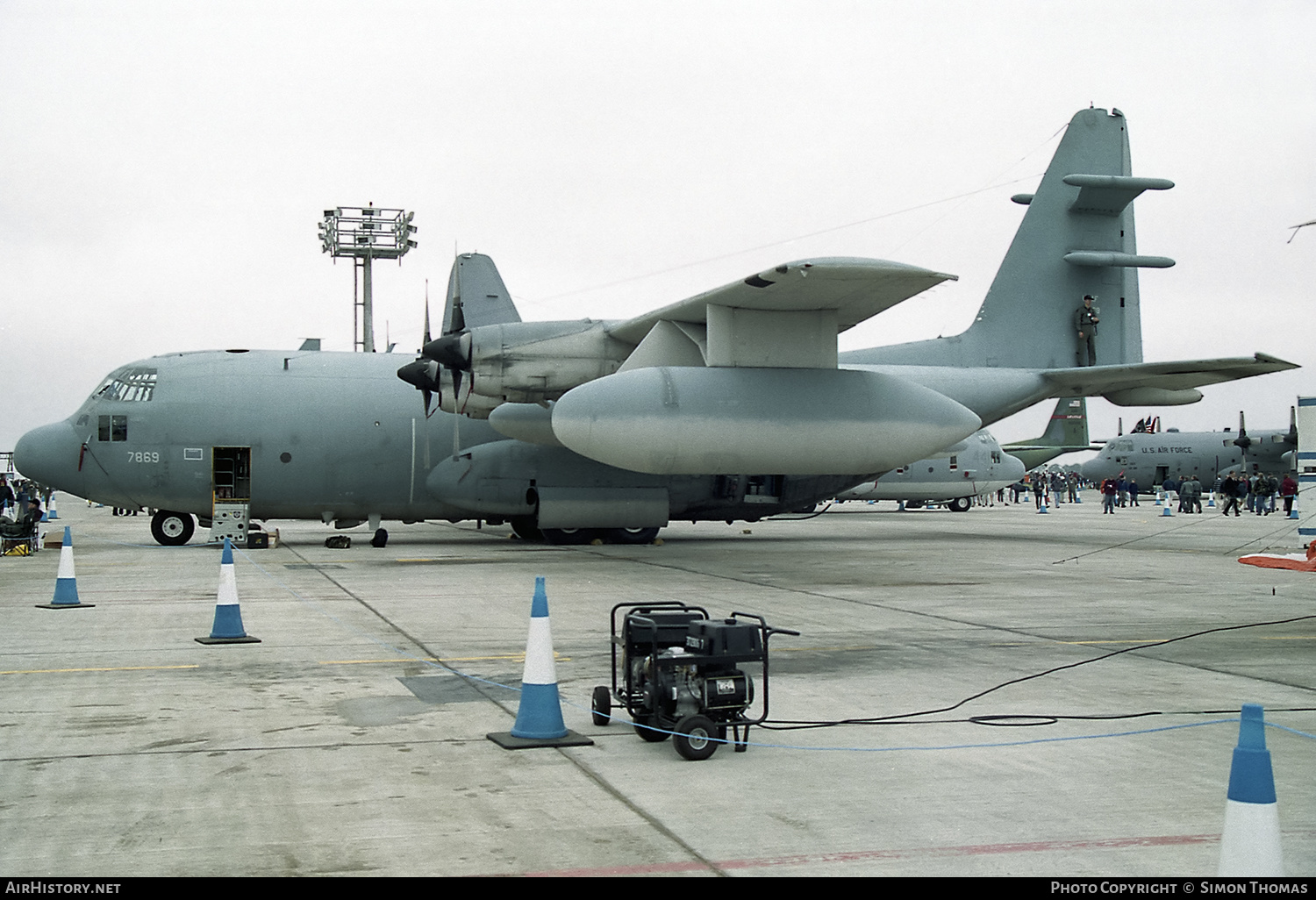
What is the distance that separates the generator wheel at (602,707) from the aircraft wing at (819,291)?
9288mm

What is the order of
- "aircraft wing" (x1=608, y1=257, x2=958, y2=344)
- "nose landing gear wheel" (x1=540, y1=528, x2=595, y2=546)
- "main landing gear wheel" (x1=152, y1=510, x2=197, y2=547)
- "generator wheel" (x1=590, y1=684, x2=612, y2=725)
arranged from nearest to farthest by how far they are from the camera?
"generator wheel" (x1=590, y1=684, x2=612, y2=725) → "aircraft wing" (x1=608, y1=257, x2=958, y2=344) → "main landing gear wheel" (x1=152, y1=510, x2=197, y2=547) → "nose landing gear wheel" (x1=540, y1=528, x2=595, y2=546)

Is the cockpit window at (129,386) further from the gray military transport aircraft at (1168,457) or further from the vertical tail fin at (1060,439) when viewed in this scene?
the gray military transport aircraft at (1168,457)

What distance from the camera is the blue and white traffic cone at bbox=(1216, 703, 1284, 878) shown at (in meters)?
2.98

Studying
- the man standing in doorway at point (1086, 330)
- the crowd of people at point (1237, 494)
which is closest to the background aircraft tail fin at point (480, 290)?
the man standing in doorway at point (1086, 330)

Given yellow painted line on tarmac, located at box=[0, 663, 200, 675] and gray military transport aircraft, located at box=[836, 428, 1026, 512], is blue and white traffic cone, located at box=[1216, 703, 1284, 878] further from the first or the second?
gray military transport aircraft, located at box=[836, 428, 1026, 512]

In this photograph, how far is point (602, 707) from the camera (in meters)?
7.12

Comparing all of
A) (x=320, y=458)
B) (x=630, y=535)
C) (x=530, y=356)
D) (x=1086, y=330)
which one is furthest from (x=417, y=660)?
(x=1086, y=330)

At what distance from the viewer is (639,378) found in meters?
16.6

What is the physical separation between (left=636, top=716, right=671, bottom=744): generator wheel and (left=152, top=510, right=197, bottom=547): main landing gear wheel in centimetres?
1897

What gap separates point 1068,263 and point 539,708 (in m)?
20.7

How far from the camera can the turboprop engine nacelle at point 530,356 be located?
19359 mm

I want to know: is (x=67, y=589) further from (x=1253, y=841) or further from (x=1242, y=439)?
(x=1242, y=439)

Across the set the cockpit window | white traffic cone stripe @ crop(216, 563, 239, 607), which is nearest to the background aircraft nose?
the cockpit window
